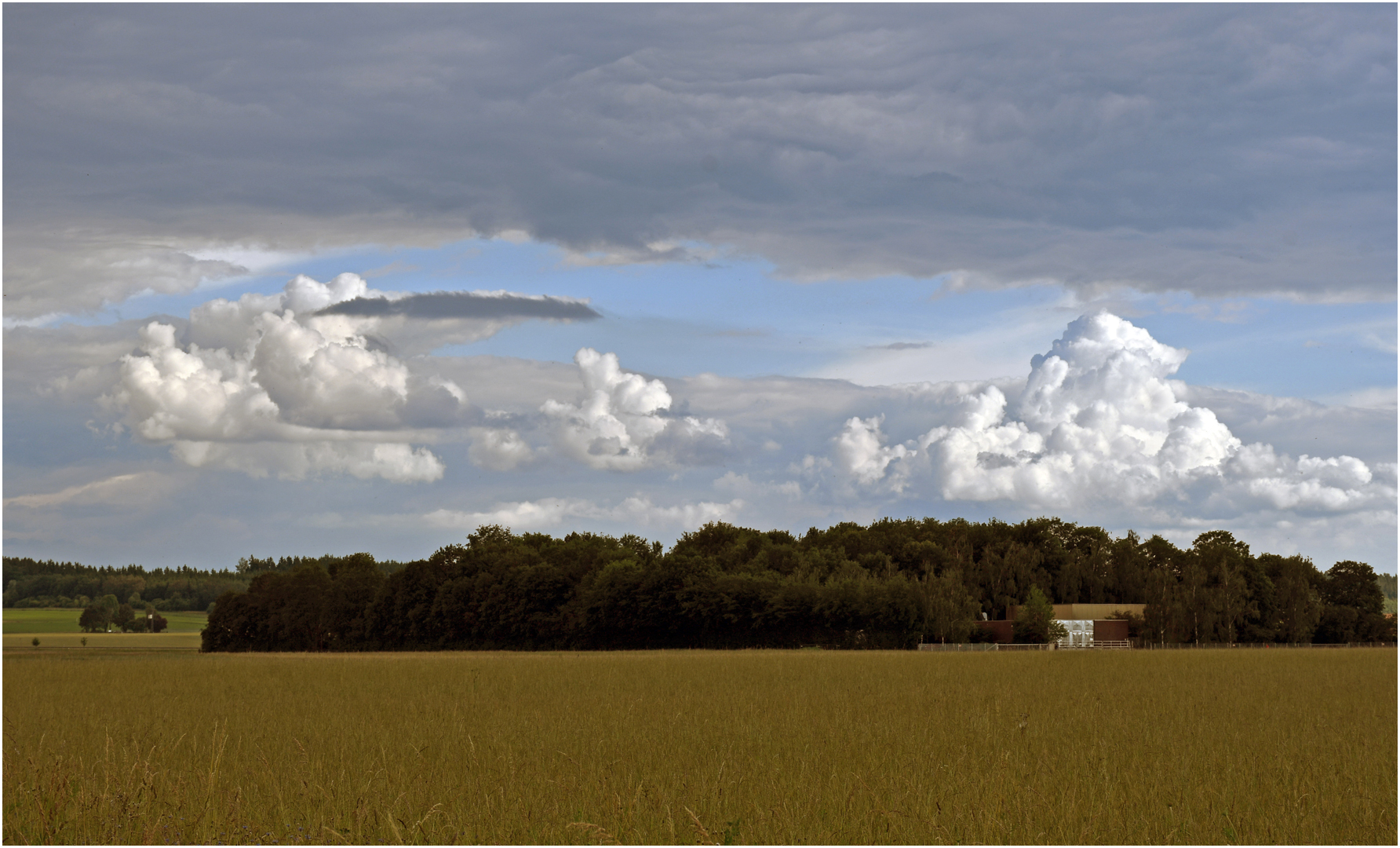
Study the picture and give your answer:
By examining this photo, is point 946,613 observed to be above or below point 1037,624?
above

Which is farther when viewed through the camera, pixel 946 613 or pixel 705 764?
pixel 946 613

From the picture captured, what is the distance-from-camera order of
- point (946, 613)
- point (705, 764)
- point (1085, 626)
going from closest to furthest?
point (705, 764)
point (946, 613)
point (1085, 626)

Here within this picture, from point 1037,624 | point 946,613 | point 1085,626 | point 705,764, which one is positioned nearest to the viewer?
point 705,764

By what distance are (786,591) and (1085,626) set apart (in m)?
36.0

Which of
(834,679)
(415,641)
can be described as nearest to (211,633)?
(415,641)

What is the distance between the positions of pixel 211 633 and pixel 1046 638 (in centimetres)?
9782

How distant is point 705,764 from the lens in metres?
17.6

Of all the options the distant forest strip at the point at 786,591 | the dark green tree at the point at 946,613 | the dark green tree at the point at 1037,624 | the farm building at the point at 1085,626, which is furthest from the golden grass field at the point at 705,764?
the farm building at the point at 1085,626

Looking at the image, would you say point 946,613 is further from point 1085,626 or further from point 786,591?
point 1085,626

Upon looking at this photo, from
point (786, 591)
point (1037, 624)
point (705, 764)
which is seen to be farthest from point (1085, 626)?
point (705, 764)

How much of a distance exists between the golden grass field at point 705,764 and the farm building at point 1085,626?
7705 centimetres

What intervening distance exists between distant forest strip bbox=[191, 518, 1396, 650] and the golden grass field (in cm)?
6757

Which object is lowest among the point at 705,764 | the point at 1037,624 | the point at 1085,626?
the point at 1085,626

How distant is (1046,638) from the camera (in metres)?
111
